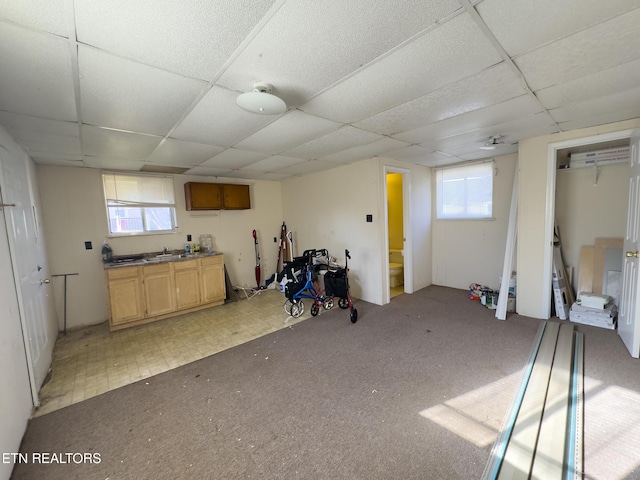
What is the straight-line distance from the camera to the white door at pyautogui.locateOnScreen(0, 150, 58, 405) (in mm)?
2121

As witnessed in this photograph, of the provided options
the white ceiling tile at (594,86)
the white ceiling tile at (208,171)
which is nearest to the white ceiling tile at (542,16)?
the white ceiling tile at (594,86)

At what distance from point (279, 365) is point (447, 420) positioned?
151 cm

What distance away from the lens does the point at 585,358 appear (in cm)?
252

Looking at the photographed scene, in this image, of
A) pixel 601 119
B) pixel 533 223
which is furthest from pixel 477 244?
pixel 601 119

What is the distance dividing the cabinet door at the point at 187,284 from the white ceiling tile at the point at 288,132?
85.7 inches

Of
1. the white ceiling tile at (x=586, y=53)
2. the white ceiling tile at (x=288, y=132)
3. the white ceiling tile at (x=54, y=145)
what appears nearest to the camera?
the white ceiling tile at (x=586, y=53)

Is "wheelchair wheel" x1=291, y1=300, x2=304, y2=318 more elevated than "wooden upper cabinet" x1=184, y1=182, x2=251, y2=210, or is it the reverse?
"wooden upper cabinet" x1=184, y1=182, x2=251, y2=210

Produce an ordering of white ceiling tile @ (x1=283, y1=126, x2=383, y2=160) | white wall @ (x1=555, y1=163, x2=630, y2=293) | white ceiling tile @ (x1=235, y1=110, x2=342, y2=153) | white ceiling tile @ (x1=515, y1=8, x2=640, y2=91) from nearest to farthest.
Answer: white ceiling tile @ (x1=515, y1=8, x2=640, y2=91), white ceiling tile @ (x1=235, y1=110, x2=342, y2=153), white ceiling tile @ (x1=283, y1=126, x2=383, y2=160), white wall @ (x1=555, y1=163, x2=630, y2=293)

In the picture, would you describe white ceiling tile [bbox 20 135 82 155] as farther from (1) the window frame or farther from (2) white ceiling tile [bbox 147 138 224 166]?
(1) the window frame

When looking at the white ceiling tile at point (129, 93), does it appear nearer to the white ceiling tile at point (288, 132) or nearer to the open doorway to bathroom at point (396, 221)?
the white ceiling tile at point (288, 132)

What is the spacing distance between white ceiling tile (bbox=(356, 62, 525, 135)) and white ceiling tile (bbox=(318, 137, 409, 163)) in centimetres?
55

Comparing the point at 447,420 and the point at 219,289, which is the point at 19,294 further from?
the point at 447,420

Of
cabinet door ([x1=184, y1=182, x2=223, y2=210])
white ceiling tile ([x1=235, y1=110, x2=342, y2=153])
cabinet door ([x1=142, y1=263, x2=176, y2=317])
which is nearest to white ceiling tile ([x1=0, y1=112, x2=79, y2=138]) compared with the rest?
white ceiling tile ([x1=235, y1=110, x2=342, y2=153])

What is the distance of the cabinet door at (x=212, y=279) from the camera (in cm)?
439
